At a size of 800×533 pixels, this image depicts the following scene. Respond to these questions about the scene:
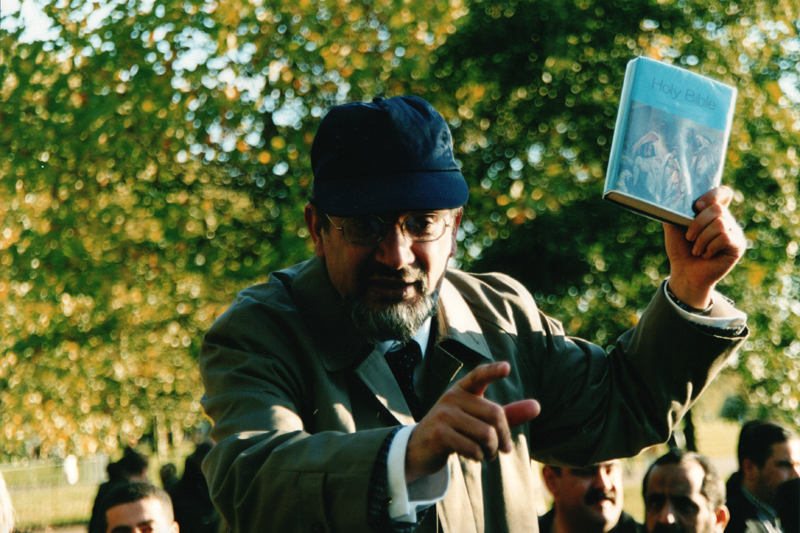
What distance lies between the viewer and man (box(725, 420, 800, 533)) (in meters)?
4.54

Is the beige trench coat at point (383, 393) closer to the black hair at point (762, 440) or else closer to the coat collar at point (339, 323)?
the coat collar at point (339, 323)

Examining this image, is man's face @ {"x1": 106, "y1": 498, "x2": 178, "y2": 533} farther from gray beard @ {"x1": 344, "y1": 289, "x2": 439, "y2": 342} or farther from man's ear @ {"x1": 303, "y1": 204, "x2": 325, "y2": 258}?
gray beard @ {"x1": 344, "y1": 289, "x2": 439, "y2": 342}

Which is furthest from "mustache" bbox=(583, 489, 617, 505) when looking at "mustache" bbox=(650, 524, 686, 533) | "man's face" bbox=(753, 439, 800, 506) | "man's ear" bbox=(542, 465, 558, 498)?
"man's face" bbox=(753, 439, 800, 506)

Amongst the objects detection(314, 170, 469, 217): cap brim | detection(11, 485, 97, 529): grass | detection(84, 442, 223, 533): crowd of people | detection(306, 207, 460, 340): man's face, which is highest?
detection(314, 170, 469, 217): cap brim

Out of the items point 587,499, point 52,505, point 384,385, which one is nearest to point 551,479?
point 587,499

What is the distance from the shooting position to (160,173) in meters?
6.77

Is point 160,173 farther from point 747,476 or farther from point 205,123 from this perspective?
point 747,476

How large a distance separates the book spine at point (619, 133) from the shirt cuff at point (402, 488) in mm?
786

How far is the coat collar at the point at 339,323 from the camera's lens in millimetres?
2045

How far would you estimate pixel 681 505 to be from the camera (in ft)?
13.3

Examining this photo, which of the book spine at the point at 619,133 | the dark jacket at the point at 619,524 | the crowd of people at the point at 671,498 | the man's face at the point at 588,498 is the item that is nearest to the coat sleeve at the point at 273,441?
the book spine at the point at 619,133

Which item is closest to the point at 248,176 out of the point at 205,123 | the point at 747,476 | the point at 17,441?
the point at 205,123

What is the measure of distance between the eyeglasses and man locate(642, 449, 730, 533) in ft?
8.51

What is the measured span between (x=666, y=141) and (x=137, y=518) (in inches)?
124
